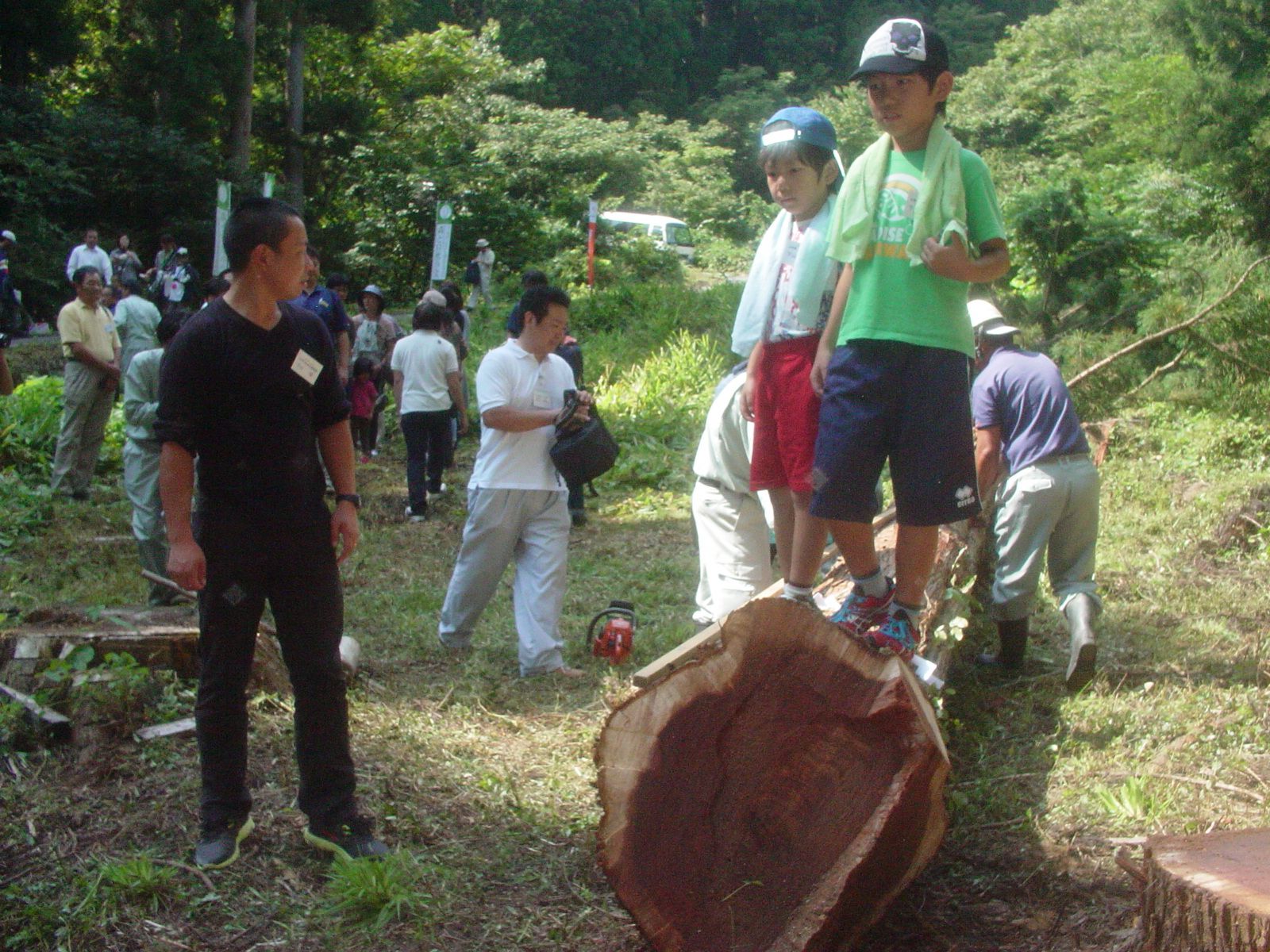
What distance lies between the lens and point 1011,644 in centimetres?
586

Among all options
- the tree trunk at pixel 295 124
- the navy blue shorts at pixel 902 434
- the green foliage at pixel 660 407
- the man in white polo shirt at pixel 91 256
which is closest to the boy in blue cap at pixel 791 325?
the navy blue shorts at pixel 902 434

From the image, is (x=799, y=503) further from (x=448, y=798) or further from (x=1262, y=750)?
(x=1262, y=750)

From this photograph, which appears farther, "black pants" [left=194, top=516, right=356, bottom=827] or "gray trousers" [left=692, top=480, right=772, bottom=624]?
"gray trousers" [left=692, top=480, right=772, bottom=624]

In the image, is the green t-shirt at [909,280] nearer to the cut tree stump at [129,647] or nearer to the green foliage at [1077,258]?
the cut tree stump at [129,647]

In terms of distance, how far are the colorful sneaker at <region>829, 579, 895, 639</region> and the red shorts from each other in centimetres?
38

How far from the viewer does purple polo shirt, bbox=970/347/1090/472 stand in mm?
5645

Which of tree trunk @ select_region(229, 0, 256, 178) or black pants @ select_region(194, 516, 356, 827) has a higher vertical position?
tree trunk @ select_region(229, 0, 256, 178)

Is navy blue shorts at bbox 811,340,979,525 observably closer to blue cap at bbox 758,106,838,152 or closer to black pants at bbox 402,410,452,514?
blue cap at bbox 758,106,838,152

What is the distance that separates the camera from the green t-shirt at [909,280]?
133 inches

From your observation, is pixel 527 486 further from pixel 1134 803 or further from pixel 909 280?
pixel 1134 803

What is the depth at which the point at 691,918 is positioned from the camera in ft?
9.97

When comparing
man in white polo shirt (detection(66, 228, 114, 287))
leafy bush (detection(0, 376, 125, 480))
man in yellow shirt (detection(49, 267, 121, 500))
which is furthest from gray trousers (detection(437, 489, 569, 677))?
man in white polo shirt (detection(66, 228, 114, 287))

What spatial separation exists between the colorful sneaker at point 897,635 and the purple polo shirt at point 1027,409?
2.37 metres

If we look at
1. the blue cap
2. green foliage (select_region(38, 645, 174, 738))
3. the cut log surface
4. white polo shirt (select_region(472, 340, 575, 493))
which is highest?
the blue cap
